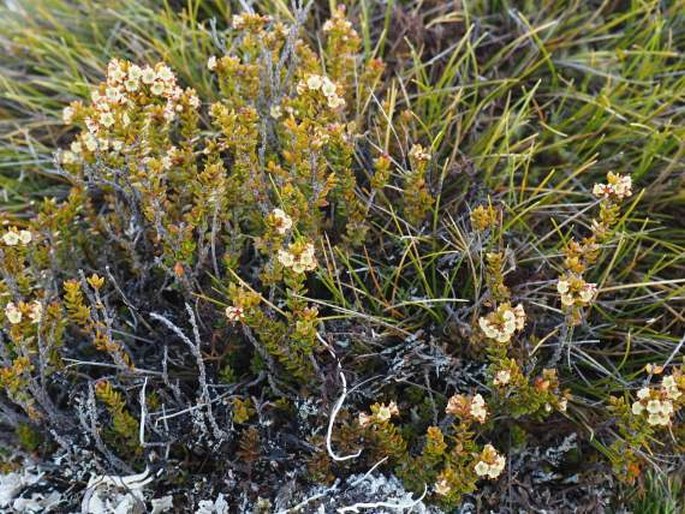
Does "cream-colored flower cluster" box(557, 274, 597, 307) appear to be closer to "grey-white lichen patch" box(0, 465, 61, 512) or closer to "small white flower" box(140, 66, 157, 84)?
"small white flower" box(140, 66, 157, 84)

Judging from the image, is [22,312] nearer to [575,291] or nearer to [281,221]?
[281,221]

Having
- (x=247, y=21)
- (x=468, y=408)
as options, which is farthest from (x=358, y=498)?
(x=247, y=21)

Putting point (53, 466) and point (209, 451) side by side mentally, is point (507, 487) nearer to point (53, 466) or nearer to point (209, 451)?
point (209, 451)

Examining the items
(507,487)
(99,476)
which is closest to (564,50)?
(507,487)

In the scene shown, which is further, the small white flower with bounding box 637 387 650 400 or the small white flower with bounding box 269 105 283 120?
the small white flower with bounding box 269 105 283 120

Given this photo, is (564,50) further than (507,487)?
Yes

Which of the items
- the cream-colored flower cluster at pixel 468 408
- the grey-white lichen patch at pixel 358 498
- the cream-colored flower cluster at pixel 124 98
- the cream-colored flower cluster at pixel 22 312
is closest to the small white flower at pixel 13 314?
the cream-colored flower cluster at pixel 22 312

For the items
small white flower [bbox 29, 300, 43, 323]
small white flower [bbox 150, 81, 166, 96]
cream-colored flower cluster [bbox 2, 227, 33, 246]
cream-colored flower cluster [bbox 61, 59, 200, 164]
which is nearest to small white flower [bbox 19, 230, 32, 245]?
cream-colored flower cluster [bbox 2, 227, 33, 246]
